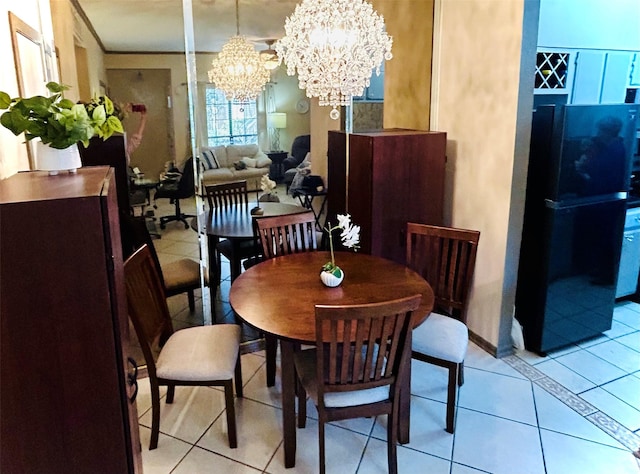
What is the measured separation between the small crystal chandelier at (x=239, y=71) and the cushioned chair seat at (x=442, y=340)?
237 cm

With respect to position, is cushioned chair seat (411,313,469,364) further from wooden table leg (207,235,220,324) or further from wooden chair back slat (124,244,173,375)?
wooden table leg (207,235,220,324)

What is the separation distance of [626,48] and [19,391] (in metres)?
4.57

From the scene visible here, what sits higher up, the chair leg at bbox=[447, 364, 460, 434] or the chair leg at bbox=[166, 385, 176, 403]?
the chair leg at bbox=[447, 364, 460, 434]

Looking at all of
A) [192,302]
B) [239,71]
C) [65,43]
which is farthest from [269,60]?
[192,302]

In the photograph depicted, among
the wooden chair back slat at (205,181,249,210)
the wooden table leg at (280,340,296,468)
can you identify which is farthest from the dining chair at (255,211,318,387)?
the wooden chair back slat at (205,181,249,210)

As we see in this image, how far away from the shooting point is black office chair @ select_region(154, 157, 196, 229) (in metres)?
3.46

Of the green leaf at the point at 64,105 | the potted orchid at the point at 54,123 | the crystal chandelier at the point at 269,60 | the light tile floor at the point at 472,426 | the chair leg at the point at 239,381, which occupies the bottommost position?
the light tile floor at the point at 472,426

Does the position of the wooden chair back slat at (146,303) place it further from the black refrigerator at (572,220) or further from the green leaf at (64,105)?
the black refrigerator at (572,220)

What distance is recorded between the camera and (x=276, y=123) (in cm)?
391

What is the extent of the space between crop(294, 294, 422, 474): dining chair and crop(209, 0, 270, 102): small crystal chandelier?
2448 millimetres

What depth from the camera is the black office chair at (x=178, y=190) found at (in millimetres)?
3457

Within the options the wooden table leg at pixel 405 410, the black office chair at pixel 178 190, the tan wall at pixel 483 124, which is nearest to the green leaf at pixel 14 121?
the wooden table leg at pixel 405 410

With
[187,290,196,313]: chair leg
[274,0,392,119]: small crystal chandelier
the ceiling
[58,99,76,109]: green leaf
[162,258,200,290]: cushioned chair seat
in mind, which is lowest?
[187,290,196,313]: chair leg

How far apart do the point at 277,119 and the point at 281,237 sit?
1.31 metres
